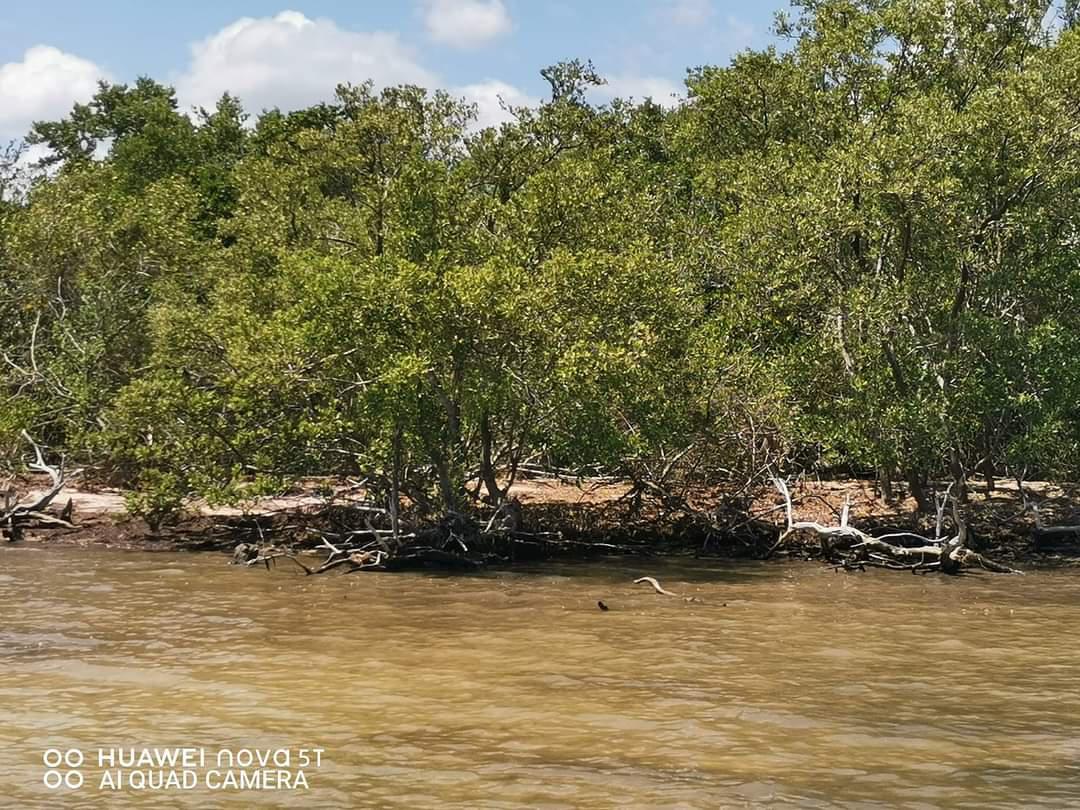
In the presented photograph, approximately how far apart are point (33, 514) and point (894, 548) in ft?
54.0

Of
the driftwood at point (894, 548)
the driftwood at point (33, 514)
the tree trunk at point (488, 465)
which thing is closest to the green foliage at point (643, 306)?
the tree trunk at point (488, 465)

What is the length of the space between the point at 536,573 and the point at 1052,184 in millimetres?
11000

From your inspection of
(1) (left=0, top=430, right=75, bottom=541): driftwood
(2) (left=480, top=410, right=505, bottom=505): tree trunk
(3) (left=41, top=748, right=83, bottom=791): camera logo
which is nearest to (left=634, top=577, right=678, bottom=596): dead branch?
(2) (left=480, top=410, right=505, bottom=505): tree trunk

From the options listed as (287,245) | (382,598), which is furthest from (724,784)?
(287,245)

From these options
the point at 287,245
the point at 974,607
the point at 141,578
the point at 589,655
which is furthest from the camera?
the point at 287,245

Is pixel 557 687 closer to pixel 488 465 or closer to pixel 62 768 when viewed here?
pixel 62 768

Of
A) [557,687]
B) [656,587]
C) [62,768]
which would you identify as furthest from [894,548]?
[62,768]

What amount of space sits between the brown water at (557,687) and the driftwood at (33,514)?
4130 millimetres

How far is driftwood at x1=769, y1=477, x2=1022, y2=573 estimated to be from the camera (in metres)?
19.8

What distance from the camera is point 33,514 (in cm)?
2320

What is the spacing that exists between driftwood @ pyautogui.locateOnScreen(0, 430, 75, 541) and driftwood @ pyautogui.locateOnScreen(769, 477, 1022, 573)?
14029mm

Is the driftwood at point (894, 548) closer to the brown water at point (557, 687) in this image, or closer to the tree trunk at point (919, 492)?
the tree trunk at point (919, 492)

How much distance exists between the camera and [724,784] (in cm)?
877

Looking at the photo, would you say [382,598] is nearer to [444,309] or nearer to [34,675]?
[444,309]
